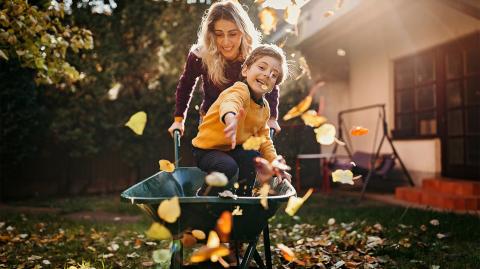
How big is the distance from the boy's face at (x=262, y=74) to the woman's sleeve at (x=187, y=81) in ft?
2.47

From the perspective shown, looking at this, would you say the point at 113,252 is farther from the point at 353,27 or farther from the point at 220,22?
the point at 353,27

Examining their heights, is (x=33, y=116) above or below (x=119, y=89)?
below

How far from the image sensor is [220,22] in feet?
9.59

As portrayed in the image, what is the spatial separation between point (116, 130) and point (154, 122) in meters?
0.68

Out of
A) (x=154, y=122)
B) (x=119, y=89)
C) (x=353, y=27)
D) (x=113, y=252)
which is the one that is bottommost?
(x=113, y=252)

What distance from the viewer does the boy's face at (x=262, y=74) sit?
8.14ft

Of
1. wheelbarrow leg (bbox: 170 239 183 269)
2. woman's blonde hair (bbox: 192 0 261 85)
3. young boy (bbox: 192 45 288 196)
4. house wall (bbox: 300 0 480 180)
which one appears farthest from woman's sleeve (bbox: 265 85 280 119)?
house wall (bbox: 300 0 480 180)

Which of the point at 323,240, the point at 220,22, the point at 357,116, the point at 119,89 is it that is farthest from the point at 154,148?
the point at 220,22

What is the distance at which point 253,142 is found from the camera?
253 centimetres

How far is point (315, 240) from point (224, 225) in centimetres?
215

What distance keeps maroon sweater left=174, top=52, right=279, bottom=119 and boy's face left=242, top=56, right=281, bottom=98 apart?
46cm

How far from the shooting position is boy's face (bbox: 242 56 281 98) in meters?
2.48

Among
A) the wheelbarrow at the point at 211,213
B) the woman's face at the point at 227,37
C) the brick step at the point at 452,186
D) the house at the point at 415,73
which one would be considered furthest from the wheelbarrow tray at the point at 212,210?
the house at the point at 415,73

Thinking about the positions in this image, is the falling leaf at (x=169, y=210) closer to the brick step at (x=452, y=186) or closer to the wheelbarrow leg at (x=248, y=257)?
the wheelbarrow leg at (x=248, y=257)
